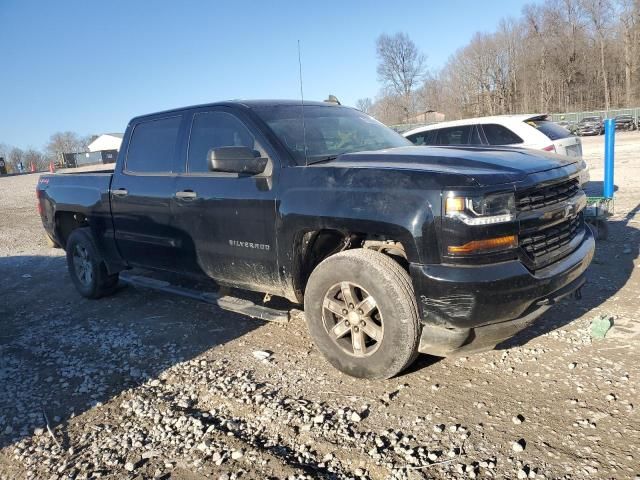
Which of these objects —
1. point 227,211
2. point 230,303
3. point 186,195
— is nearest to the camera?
point 227,211

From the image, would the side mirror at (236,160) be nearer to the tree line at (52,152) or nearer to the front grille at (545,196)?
the front grille at (545,196)

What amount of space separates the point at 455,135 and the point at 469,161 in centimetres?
619

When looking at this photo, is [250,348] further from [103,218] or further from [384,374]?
[103,218]

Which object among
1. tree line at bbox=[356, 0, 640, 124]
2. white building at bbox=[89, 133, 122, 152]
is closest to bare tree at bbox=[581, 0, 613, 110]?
tree line at bbox=[356, 0, 640, 124]

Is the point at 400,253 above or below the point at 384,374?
above

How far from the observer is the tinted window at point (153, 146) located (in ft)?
15.3

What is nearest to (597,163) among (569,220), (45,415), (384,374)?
(569,220)

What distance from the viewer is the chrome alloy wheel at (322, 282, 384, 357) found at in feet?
10.8

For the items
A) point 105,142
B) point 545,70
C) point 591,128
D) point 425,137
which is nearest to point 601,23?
point 545,70

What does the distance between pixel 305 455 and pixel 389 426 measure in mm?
522

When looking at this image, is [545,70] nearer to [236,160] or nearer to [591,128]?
[591,128]

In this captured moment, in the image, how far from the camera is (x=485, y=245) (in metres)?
2.89

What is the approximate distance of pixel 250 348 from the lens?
4195 millimetres

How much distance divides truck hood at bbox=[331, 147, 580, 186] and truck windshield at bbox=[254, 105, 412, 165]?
25 cm
